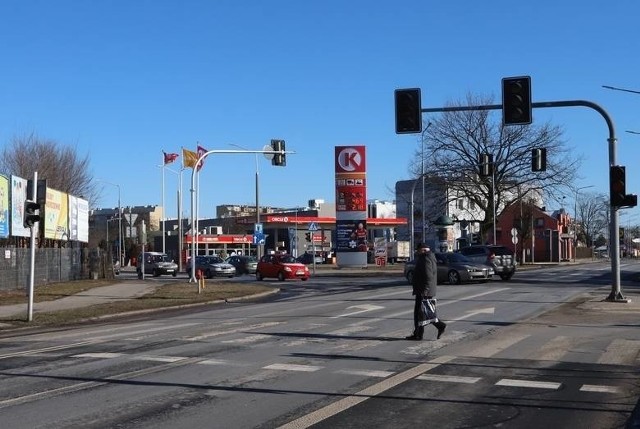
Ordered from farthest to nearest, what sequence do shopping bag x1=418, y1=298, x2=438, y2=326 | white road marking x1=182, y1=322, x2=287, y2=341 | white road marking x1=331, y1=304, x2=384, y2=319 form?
white road marking x1=331, y1=304, x2=384, y2=319 → white road marking x1=182, y1=322, x2=287, y2=341 → shopping bag x1=418, y1=298, x2=438, y2=326

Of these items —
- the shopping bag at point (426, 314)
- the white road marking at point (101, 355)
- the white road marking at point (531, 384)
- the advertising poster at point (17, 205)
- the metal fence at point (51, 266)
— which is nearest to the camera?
the white road marking at point (531, 384)

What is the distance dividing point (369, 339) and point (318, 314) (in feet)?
17.9

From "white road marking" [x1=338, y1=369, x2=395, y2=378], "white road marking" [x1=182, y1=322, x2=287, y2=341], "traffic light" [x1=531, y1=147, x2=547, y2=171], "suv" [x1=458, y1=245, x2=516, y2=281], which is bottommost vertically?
"white road marking" [x1=182, y1=322, x2=287, y2=341]

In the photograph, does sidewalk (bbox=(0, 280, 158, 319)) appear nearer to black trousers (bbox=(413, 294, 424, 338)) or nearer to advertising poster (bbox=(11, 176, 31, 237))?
advertising poster (bbox=(11, 176, 31, 237))

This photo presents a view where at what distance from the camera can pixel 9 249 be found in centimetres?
3222

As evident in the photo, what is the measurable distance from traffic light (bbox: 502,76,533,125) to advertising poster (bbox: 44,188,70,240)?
27.7 meters

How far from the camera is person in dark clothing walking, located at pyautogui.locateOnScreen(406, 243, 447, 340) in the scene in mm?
13219

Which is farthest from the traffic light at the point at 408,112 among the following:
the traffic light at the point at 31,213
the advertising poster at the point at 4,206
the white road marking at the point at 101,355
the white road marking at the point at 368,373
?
the advertising poster at the point at 4,206

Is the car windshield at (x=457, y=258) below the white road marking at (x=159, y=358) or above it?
above

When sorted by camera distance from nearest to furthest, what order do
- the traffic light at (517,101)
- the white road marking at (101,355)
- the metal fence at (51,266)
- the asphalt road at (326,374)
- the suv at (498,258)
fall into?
the asphalt road at (326,374) → the white road marking at (101,355) → the traffic light at (517,101) → the metal fence at (51,266) → the suv at (498,258)

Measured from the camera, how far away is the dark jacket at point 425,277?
13.3 m

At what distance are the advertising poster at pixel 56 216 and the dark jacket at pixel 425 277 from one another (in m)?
30.3

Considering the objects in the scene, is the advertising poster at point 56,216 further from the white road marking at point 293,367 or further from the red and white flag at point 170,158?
the white road marking at point 293,367

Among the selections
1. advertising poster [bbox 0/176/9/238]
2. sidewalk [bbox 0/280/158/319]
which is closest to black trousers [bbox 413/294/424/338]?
sidewalk [bbox 0/280/158/319]
